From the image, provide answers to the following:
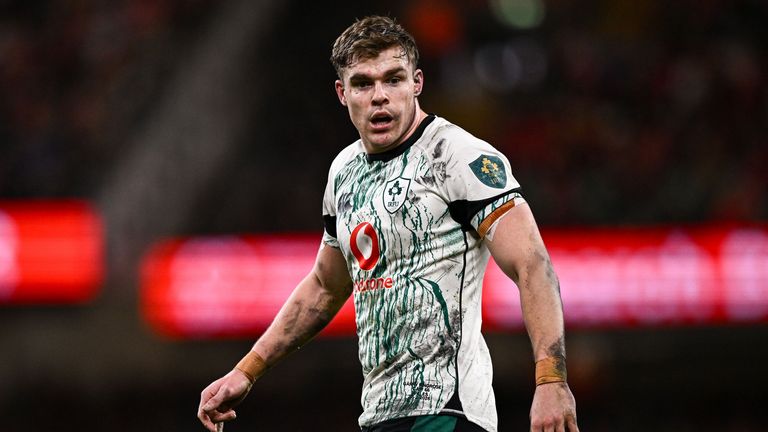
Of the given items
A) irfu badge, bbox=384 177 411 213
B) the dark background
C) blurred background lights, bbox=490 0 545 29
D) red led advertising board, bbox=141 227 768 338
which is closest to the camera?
irfu badge, bbox=384 177 411 213

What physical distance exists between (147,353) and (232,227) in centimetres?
160

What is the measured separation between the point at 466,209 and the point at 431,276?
0.26 m

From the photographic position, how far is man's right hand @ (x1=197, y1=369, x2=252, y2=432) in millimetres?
4875

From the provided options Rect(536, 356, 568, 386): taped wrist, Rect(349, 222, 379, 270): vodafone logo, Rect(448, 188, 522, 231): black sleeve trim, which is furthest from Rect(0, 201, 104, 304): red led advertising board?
Rect(536, 356, 568, 386): taped wrist

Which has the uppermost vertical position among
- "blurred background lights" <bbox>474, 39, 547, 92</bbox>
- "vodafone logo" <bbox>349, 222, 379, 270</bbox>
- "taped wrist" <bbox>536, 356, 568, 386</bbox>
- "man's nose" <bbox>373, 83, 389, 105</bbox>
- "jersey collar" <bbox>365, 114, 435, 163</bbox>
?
"blurred background lights" <bbox>474, 39, 547, 92</bbox>

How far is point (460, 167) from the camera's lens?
171 inches

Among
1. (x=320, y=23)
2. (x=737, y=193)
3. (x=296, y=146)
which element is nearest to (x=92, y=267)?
(x=296, y=146)

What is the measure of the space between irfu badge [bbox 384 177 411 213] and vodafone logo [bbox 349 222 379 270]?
0.12m

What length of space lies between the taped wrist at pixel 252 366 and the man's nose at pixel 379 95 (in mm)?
1193

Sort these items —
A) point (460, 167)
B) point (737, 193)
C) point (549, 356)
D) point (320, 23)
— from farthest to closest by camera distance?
point (320, 23)
point (737, 193)
point (460, 167)
point (549, 356)

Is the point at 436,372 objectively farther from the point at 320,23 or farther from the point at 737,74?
the point at 320,23

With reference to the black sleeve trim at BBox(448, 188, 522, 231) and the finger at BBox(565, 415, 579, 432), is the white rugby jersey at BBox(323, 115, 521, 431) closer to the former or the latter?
the black sleeve trim at BBox(448, 188, 522, 231)

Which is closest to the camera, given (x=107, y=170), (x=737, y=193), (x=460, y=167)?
(x=460, y=167)

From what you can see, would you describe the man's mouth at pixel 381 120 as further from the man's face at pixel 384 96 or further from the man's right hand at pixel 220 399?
the man's right hand at pixel 220 399
